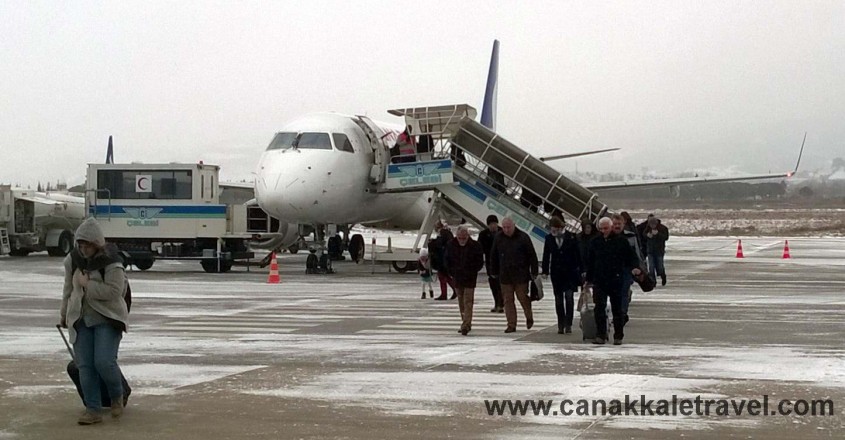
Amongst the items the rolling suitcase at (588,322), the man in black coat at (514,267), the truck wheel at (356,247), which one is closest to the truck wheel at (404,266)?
the truck wheel at (356,247)

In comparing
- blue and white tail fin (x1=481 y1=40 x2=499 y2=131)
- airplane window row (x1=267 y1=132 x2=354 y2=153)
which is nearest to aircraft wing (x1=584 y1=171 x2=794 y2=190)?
blue and white tail fin (x1=481 y1=40 x2=499 y2=131)

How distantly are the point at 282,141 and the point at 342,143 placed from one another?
1464 millimetres

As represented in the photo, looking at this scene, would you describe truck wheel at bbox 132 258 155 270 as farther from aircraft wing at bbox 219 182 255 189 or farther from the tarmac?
the tarmac

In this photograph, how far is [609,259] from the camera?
13742 millimetres

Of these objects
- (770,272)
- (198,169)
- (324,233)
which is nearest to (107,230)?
(198,169)

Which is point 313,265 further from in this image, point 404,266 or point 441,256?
point 441,256

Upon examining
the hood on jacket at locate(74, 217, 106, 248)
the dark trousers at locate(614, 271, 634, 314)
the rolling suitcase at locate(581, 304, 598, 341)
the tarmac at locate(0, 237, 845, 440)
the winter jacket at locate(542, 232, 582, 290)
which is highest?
the hood on jacket at locate(74, 217, 106, 248)

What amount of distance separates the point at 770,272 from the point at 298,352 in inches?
784

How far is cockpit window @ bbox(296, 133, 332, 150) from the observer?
1127 inches

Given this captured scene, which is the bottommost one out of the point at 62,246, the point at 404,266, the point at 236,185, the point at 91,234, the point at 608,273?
the point at 404,266

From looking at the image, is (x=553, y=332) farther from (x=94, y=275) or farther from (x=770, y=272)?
(x=770, y=272)

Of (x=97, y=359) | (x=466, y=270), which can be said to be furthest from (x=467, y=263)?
(x=97, y=359)

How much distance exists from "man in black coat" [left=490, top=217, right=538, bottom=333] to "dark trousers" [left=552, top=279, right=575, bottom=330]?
1.33 feet

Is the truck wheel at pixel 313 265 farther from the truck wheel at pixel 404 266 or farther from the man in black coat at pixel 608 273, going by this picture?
the man in black coat at pixel 608 273
